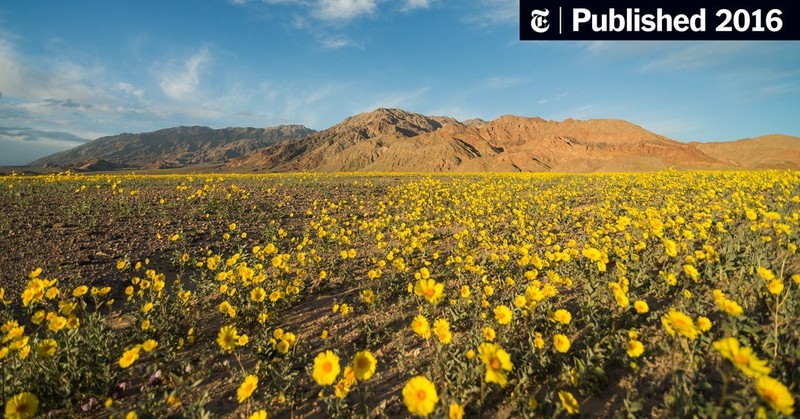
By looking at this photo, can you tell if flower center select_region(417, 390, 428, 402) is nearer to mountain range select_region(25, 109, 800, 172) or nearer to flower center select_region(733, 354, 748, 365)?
flower center select_region(733, 354, 748, 365)

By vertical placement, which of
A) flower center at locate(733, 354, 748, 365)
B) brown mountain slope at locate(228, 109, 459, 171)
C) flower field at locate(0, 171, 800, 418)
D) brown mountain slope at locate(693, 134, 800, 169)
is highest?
brown mountain slope at locate(228, 109, 459, 171)

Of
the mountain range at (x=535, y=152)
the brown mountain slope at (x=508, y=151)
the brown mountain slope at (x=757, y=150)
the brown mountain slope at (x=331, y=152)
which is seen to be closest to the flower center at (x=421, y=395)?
the brown mountain slope at (x=508, y=151)

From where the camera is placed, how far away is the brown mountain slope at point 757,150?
7019 cm

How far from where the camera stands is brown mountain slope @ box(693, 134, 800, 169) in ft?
230

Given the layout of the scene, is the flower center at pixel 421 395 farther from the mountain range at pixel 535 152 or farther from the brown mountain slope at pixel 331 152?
the brown mountain slope at pixel 331 152

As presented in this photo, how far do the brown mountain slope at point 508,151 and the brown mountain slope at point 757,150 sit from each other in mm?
7477

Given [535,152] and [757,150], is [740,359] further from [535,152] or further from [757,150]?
[757,150]

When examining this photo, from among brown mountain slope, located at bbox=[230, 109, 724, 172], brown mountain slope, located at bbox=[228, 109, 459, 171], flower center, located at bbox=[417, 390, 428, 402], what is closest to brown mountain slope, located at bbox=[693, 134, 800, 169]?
brown mountain slope, located at bbox=[230, 109, 724, 172]

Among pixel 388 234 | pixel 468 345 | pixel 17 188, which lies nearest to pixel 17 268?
pixel 388 234

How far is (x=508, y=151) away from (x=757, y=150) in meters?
57.5

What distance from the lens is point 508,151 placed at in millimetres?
90562

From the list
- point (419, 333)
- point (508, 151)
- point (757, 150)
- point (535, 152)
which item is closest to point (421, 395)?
point (419, 333)

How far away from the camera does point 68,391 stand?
3361 mm

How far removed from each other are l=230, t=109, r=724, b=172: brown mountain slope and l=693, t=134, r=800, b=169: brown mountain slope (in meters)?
7.48
